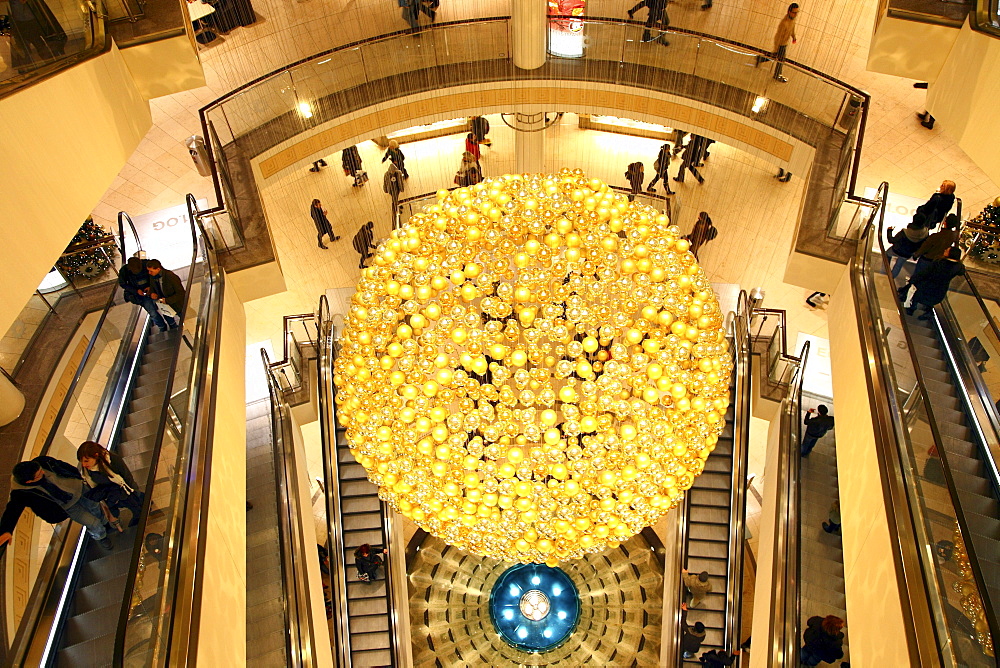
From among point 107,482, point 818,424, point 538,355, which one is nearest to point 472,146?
point 818,424

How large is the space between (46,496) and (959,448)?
7329mm

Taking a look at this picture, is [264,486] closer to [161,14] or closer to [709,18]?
[161,14]

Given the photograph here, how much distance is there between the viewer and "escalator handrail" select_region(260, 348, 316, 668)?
848 centimetres

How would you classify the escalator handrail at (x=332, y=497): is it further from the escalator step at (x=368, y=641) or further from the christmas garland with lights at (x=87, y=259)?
the christmas garland with lights at (x=87, y=259)

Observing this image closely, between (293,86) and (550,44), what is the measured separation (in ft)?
13.2

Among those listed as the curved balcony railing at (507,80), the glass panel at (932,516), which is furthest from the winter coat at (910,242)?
the glass panel at (932,516)

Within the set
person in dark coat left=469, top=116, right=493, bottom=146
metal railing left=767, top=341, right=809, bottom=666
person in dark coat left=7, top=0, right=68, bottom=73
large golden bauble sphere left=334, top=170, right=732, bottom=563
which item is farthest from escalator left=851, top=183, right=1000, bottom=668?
person in dark coat left=469, top=116, right=493, bottom=146

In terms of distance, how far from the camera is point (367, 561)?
11078 millimetres

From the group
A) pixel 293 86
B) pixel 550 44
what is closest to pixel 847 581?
pixel 550 44

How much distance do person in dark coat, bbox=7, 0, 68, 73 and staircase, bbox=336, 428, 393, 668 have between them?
6588mm

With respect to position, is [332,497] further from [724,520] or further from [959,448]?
[959,448]

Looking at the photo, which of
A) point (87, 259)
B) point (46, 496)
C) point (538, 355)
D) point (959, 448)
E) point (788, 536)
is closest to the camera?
point (46, 496)

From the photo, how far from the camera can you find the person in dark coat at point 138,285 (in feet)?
25.0

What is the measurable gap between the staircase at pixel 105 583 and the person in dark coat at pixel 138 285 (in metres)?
1.08
